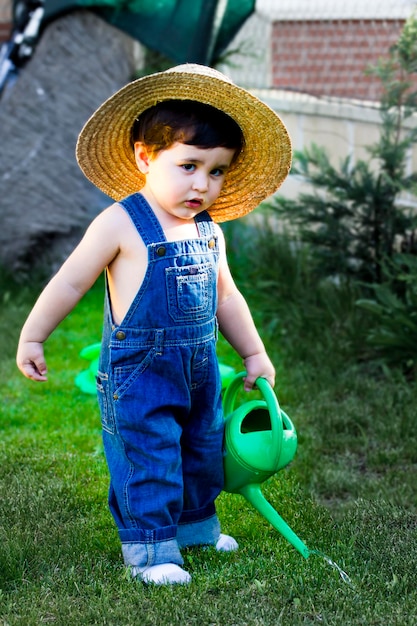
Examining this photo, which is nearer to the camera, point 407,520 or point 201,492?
point 201,492

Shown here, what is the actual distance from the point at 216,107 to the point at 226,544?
128 centimetres

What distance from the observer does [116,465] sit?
107 inches

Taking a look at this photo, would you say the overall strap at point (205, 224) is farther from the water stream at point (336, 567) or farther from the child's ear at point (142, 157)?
the water stream at point (336, 567)

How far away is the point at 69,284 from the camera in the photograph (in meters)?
2.68

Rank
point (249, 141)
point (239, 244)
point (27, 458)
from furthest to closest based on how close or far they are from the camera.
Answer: point (239, 244), point (27, 458), point (249, 141)

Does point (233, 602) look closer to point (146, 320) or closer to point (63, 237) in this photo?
point (146, 320)

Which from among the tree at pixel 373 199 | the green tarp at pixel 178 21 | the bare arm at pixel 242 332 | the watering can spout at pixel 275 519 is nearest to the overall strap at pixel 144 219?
the bare arm at pixel 242 332

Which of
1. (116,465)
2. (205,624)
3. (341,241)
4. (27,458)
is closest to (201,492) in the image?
(116,465)

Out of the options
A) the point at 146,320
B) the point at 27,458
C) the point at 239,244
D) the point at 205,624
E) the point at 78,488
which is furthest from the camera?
the point at 239,244

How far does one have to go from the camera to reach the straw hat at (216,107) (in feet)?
8.72

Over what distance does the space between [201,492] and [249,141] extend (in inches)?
41.3

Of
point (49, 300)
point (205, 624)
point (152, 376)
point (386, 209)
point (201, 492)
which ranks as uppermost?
point (386, 209)

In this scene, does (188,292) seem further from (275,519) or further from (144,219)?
(275,519)

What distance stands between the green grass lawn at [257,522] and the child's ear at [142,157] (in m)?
1.12
